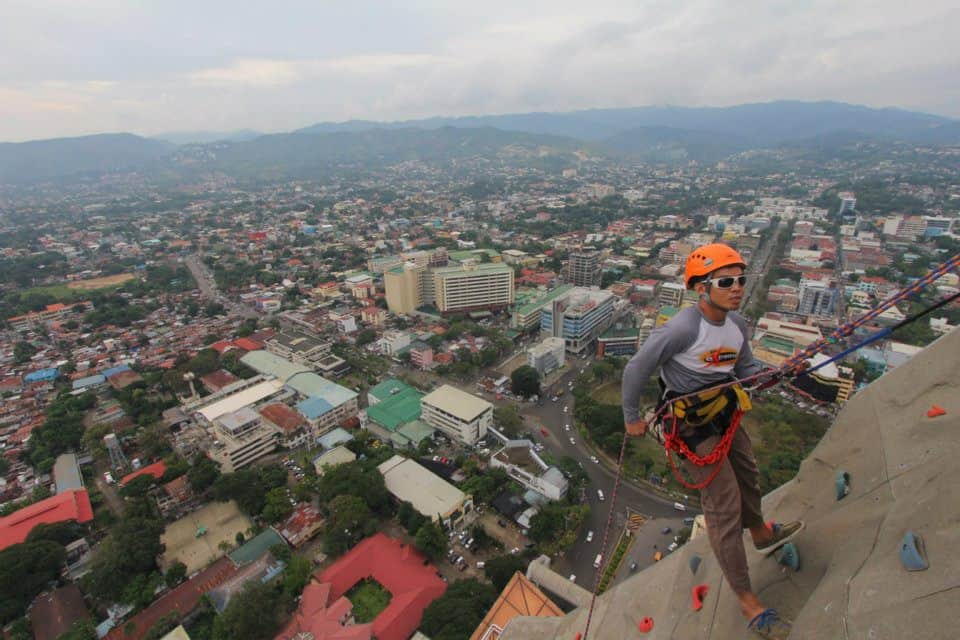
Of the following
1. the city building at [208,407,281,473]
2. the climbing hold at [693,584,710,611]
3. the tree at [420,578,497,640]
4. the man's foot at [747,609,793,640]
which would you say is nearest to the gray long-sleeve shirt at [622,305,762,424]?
the man's foot at [747,609,793,640]

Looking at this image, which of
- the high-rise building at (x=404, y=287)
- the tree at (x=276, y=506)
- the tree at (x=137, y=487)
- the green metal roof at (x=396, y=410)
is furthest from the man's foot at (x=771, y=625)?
the high-rise building at (x=404, y=287)

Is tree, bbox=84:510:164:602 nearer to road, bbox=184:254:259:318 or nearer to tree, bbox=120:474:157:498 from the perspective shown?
tree, bbox=120:474:157:498

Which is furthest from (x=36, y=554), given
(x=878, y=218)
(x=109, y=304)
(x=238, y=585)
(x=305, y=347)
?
(x=878, y=218)

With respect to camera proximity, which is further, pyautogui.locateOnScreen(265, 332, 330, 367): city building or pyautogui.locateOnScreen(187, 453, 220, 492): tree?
pyautogui.locateOnScreen(265, 332, 330, 367): city building

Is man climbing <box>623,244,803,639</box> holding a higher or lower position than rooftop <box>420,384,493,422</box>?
higher

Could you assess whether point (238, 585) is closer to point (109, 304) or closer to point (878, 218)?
point (109, 304)

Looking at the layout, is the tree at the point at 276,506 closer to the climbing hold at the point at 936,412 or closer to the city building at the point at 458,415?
the city building at the point at 458,415

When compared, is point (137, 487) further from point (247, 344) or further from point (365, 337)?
point (365, 337)

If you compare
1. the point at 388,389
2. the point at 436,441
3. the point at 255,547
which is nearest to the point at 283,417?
the point at 388,389
